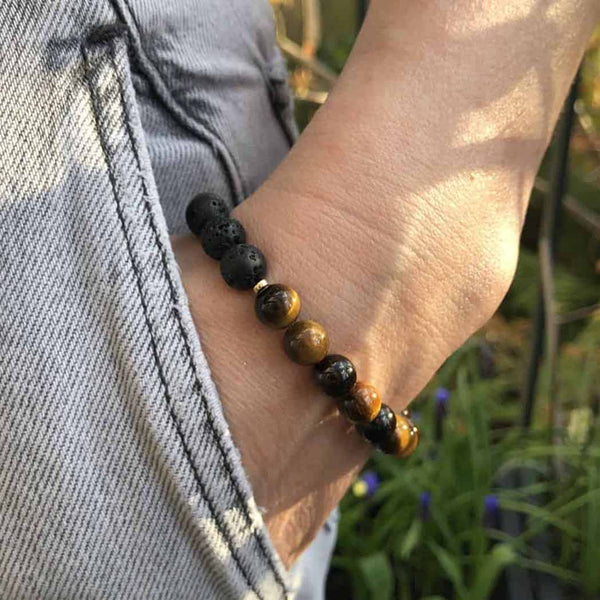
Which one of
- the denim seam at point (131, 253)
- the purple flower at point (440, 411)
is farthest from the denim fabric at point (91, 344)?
the purple flower at point (440, 411)

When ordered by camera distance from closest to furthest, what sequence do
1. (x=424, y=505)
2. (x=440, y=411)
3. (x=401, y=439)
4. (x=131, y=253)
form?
(x=131, y=253), (x=401, y=439), (x=424, y=505), (x=440, y=411)

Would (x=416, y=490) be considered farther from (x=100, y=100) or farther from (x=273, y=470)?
(x=100, y=100)

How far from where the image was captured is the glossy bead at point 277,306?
0.58m

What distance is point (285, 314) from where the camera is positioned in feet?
1.92

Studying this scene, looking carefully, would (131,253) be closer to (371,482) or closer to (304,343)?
(304,343)

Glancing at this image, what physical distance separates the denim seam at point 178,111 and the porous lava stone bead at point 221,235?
101 mm

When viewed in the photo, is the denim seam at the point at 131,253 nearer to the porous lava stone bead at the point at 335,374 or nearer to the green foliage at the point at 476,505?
the porous lava stone bead at the point at 335,374

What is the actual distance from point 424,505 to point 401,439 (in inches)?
37.6

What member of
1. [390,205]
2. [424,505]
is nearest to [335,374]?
[390,205]

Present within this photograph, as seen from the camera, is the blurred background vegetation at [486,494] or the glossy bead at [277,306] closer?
the glossy bead at [277,306]

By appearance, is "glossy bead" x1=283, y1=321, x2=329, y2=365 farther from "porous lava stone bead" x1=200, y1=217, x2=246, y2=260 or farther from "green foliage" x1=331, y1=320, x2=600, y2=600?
"green foliage" x1=331, y1=320, x2=600, y2=600

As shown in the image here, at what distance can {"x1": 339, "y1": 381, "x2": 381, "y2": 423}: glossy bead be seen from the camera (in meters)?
0.62

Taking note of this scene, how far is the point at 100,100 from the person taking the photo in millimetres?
573

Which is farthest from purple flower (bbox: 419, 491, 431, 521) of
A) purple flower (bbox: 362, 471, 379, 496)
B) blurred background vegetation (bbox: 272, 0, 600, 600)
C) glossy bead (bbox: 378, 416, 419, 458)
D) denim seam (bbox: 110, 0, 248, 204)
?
denim seam (bbox: 110, 0, 248, 204)
